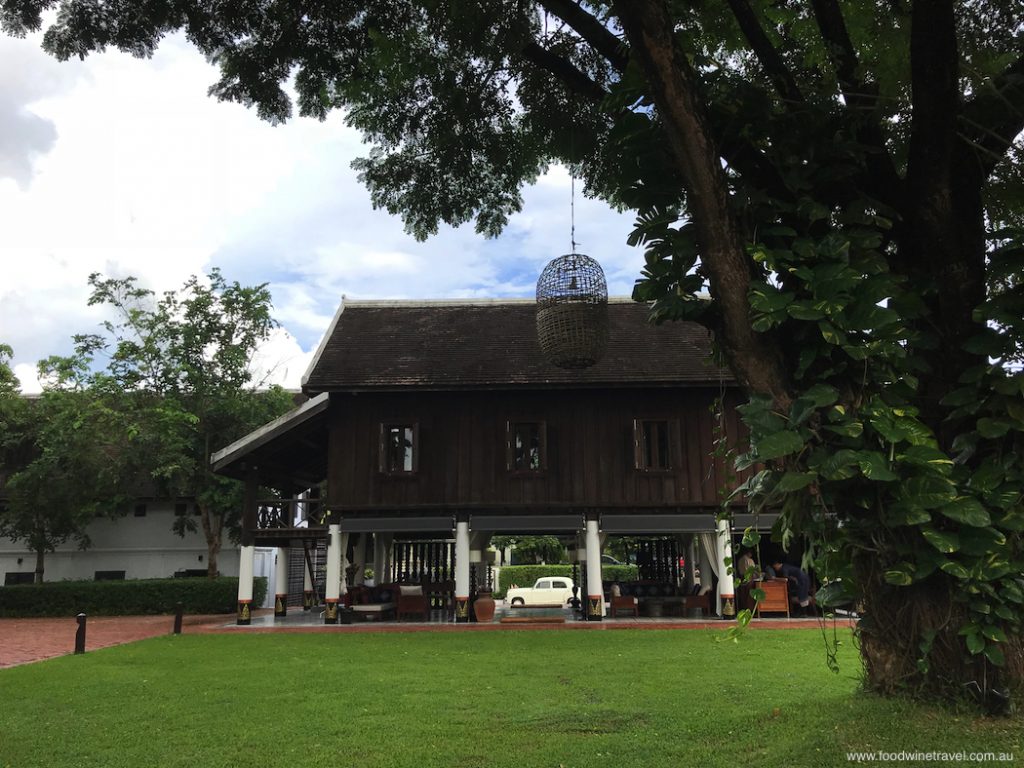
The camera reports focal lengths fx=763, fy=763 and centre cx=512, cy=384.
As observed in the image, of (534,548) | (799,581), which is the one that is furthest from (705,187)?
(534,548)

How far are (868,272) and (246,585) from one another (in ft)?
56.0

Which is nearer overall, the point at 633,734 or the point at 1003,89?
the point at 1003,89

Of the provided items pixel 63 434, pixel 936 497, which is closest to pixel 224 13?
pixel 936 497

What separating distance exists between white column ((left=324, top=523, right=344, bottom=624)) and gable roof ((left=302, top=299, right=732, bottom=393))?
10.9 feet

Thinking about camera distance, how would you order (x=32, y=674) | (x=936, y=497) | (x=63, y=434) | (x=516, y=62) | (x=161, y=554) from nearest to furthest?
(x=936, y=497) → (x=516, y=62) → (x=32, y=674) → (x=63, y=434) → (x=161, y=554)

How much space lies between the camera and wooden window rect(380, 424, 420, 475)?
17781 millimetres

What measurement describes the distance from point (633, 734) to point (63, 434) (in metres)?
23.8

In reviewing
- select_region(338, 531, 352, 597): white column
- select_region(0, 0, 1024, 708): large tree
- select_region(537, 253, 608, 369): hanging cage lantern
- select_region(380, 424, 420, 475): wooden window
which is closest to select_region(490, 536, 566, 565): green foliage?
select_region(338, 531, 352, 597): white column

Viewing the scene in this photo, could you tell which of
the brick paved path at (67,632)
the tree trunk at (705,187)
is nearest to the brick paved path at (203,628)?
the brick paved path at (67,632)

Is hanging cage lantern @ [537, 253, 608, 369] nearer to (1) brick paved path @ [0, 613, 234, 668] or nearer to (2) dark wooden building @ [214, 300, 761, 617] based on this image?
(2) dark wooden building @ [214, 300, 761, 617]

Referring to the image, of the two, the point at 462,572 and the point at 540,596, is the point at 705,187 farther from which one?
the point at 540,596

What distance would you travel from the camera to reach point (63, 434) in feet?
78.9

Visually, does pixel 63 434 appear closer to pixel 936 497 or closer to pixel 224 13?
pixel 224 13

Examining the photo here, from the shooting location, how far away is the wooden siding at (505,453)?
1770cm
